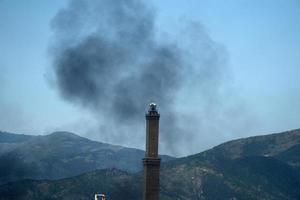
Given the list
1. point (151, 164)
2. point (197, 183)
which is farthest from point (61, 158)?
point (151, 164)


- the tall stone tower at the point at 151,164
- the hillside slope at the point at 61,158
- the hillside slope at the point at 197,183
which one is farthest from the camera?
the hillside slope at the point at 61,158

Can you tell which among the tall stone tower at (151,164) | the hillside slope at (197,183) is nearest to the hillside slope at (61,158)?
the hillside slope at (197,183)

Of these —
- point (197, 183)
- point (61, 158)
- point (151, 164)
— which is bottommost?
point (151, 164)

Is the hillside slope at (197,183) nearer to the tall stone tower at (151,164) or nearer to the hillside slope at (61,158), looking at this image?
the hillside slope at (61,158)

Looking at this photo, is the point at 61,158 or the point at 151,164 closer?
the point at 151,164

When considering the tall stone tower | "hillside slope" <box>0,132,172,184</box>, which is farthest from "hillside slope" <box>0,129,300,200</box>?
the tall stone tower

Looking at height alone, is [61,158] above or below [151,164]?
above

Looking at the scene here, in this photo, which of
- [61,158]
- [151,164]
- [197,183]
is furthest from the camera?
[61,158]

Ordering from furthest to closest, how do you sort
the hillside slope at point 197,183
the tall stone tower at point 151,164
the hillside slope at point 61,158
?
the hillside slope at point 61,158, the hillside slope at point 197,183, the tall stone tower at point 151,164

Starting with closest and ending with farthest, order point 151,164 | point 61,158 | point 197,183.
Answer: point 151,164 → point 197,183 → point 61,158

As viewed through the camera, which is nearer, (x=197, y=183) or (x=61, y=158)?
(x=197, y=183)

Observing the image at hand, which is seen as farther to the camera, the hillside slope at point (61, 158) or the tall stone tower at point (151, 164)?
the hillside slope at point (61, 158)

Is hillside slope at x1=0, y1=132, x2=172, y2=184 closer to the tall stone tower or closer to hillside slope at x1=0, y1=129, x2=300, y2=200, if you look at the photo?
hillside slope at x1=0, y1=129, x2=300, y2=200

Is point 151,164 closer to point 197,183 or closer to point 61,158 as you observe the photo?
point 197,183
